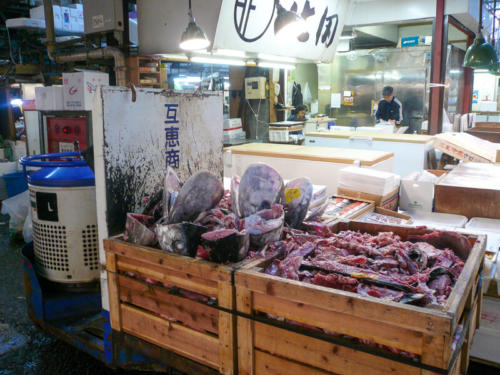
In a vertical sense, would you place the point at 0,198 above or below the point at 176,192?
below

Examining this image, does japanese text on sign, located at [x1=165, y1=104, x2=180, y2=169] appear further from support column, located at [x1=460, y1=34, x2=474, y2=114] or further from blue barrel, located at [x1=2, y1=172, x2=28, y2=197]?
support column, located at [x1=460, y1=34, x2=474, y2=114]

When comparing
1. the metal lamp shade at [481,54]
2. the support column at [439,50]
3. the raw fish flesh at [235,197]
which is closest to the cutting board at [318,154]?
the raw fish flesh at [235,197]

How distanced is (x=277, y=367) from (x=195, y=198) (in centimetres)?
99

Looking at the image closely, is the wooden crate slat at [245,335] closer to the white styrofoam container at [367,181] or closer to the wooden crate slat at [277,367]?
the wooden crate slat at [277,367]

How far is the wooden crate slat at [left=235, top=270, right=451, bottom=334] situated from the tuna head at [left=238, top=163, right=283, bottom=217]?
0.62 metres

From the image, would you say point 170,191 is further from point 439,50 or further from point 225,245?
point 439,50

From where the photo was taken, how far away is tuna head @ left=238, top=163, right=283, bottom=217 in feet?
8.01

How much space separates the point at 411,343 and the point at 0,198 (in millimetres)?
8538

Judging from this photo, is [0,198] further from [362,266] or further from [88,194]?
[362,266]

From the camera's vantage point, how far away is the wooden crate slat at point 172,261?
1949 mm

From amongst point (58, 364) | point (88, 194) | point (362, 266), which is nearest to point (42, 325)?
point (58, 364)

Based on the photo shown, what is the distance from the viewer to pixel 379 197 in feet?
12.0

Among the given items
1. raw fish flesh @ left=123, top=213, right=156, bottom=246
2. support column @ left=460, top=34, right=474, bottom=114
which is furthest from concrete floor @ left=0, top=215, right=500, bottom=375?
support column @ left=460, top=34, right=474, bottom=114

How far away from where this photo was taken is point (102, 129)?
2.48m
